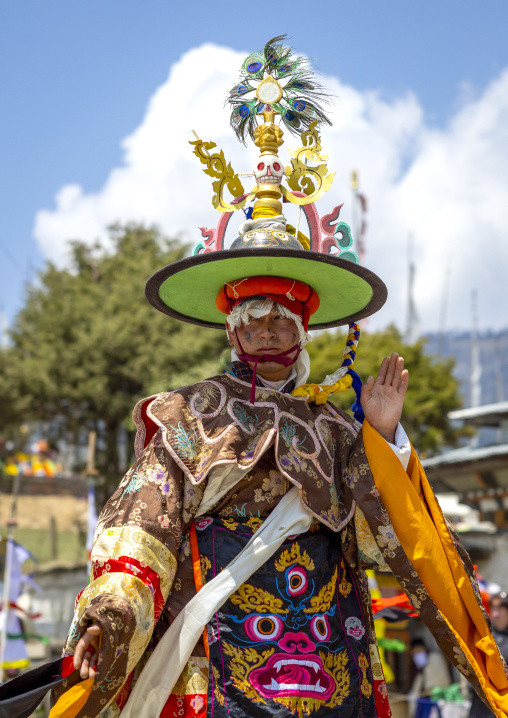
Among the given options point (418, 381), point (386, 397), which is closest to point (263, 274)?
point (386, 397)

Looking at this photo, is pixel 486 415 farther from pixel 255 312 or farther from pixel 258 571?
pixel 258 571

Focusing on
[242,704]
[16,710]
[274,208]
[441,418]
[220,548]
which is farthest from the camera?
[441,418]

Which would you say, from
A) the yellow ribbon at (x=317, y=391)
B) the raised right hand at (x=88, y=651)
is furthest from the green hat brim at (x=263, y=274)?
the raised right hand at (x=88, y=651)

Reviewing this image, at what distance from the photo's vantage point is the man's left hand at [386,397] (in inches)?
128

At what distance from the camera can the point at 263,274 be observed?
3363 millimetres

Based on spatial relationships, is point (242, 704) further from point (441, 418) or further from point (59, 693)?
point (441, 418)

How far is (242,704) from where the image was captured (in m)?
2.76

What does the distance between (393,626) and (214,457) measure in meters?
9.44

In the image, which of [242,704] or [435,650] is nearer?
[242,704]

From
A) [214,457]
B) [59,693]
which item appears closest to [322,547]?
[214,457]

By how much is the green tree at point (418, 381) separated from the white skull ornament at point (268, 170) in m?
16.6

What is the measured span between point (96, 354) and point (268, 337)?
19.4 m

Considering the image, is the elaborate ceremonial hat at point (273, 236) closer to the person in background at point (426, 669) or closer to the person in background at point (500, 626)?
the person in background at point (500, 626)

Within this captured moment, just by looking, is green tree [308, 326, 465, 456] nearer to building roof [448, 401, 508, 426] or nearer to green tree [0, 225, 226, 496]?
green tree [0, 225, 226, 496]
